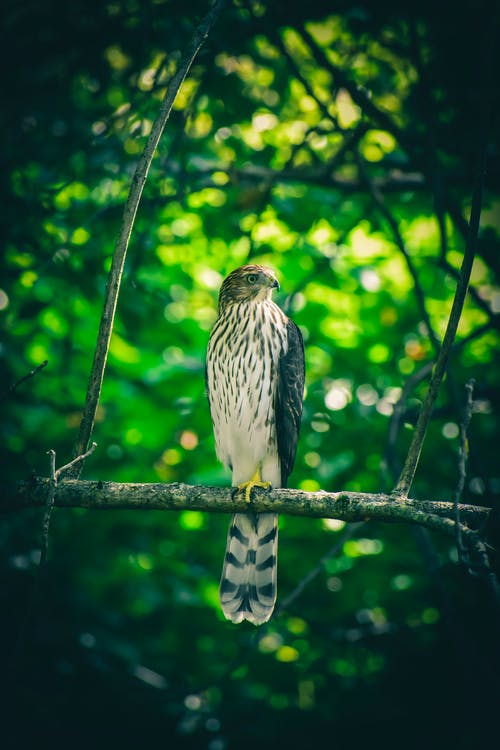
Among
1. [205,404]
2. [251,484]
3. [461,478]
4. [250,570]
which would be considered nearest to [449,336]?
[461,478]

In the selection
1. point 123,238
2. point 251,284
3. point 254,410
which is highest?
Answer: point 251,284

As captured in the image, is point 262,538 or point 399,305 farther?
point 399,305

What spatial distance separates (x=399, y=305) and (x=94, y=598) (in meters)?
3.43

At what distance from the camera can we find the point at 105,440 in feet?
15.1

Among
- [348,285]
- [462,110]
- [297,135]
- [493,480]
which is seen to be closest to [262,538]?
[493,480]

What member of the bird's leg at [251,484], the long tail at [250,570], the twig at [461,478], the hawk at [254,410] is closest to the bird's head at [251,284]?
the hawk at [254,410]

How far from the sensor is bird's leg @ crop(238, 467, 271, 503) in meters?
3.07

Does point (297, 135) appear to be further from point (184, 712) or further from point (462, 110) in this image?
point (184, 712)

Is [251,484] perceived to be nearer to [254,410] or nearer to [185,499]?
[254,410]

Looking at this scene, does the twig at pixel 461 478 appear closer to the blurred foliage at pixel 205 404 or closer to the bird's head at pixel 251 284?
the blurred foliage at pixel 205 404

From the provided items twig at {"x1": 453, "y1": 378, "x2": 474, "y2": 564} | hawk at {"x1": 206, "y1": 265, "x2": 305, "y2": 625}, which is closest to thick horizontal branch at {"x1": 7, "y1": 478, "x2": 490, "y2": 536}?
twig at {"x1": 453, "y1": 378, "x2": 474, "y2": 564}

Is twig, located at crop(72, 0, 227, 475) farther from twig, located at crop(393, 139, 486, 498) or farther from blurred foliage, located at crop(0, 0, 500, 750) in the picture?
blurred foliage, located at crop(0, 0, 500, 750)

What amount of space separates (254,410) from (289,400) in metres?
0.25

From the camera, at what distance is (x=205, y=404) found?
4.69 meters
